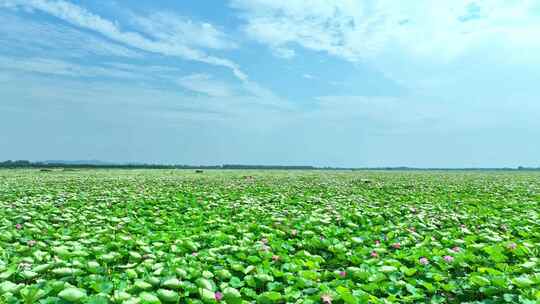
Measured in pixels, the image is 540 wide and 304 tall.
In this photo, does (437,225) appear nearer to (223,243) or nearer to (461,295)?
(461,295)

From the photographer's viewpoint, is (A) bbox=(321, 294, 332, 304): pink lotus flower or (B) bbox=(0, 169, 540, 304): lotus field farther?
(B) bbox=(0, 169, 540, 304): lotus field

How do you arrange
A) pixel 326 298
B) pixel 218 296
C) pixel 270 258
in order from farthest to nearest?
pixel 270 258, pixel 218 296, pixel 326 298

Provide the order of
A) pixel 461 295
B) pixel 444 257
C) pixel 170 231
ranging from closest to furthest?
pixel 461 295
pixel 444 257
pixel 170 231

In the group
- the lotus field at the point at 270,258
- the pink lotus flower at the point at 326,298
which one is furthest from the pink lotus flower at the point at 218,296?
the pink lotus flower at the point at 326,298

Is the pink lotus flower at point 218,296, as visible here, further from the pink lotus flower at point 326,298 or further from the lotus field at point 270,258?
the pink lotus flower at point 326,298

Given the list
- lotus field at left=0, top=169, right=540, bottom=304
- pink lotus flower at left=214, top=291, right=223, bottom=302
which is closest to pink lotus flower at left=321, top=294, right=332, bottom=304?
lotus field at left=0, top=169, right=540, bottom=304

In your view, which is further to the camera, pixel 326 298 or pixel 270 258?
pixel 270 258

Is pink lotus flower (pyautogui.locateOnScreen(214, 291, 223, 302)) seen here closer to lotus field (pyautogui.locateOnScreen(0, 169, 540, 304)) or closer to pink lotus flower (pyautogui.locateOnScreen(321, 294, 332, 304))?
lotus field (pyautogui.locateOnScreen(0, 169, 540, 304))

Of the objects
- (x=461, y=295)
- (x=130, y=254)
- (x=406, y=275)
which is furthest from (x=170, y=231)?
(x=461, y=295)

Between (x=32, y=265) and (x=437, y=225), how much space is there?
8.44 metres

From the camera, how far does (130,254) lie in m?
5.88

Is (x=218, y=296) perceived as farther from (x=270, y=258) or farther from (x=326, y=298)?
(x=270, y=258)

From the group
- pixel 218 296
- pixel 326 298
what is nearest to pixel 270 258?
pixel 218 296

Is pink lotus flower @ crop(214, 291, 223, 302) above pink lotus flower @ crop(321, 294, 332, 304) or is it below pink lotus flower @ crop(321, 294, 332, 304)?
below
